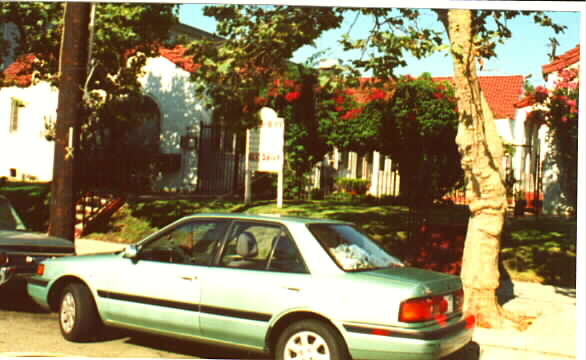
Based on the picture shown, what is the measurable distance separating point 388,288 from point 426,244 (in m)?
6.52

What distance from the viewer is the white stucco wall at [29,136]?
2016 cm

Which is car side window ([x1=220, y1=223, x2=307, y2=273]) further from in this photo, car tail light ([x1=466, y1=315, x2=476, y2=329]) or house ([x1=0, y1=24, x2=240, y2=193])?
house ([x1=0, y1=24, x2=240, y2=193])

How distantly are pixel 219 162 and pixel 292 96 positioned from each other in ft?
9.29

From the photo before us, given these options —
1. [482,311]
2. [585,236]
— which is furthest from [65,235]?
[585,236]

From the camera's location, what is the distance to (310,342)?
5.02 meters

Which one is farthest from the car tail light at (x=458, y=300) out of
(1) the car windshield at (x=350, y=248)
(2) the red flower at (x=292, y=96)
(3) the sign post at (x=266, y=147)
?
(2) the red flower at (x=292, y=96)

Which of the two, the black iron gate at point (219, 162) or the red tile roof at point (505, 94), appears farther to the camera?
the black iron gate at point (219, 162)

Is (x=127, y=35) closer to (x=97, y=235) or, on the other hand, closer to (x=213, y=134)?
(x=213, y=134)

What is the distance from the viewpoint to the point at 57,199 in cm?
976

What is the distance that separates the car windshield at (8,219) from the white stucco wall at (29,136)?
11.9 metres

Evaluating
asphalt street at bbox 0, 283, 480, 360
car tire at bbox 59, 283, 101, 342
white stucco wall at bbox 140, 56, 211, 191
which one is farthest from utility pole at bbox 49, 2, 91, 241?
white stucco wall at bbox 140, 56, 211, 191

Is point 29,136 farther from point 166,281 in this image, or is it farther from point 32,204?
point 166,281

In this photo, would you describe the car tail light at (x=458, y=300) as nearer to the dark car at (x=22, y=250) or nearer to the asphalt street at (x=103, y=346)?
the asphalt street at (x=103, y=346)

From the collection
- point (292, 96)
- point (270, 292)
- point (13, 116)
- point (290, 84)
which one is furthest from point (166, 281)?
point (13, 116)
